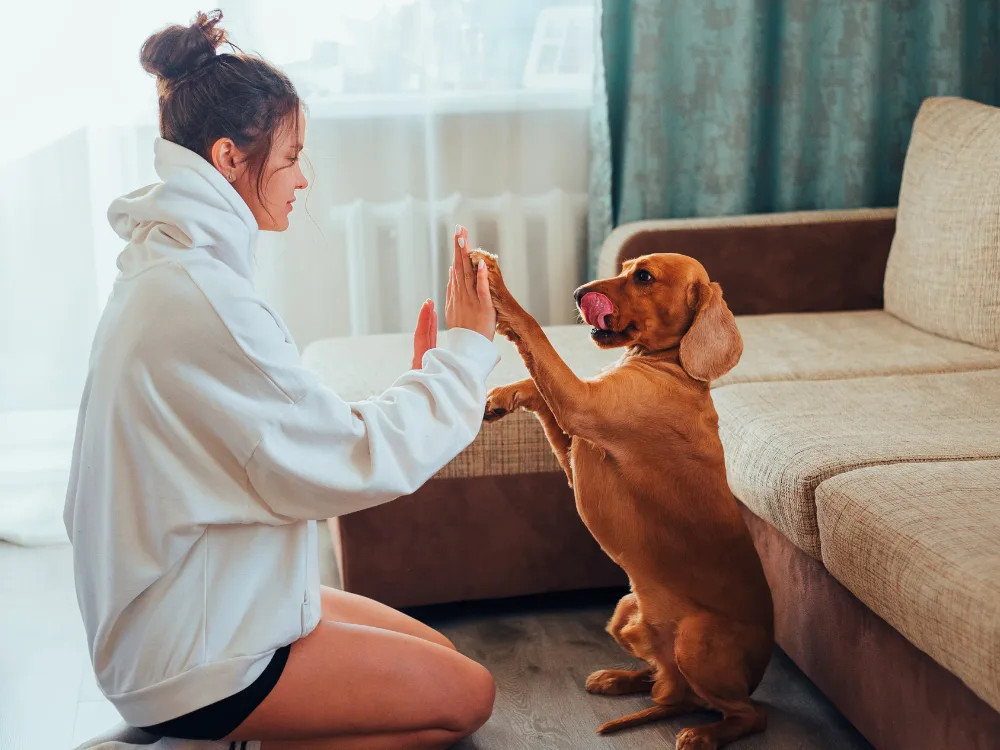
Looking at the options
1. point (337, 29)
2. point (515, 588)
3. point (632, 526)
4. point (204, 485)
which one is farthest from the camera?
point (337, 29)

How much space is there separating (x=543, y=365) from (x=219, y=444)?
1.57 feet

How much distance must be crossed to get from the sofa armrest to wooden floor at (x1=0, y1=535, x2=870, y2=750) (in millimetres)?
929

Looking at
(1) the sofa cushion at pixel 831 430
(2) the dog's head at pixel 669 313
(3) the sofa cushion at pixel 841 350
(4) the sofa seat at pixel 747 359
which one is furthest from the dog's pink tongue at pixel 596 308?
(3) the sofa cushion at pixel 841 350

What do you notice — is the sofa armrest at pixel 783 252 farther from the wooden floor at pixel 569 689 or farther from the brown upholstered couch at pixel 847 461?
the wooden floor at pixel 569 689

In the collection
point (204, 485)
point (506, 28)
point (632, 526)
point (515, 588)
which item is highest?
point (506, 28)

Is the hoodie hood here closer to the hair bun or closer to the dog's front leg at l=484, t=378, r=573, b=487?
the hair bun

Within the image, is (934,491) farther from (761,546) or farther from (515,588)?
(515,588)

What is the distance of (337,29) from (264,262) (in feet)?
2.17

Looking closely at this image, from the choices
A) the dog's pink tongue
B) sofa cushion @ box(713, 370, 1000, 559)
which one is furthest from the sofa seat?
the dog's pink tongue

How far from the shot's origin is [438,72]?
3014mm

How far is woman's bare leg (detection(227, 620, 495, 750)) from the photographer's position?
1485 millimetres

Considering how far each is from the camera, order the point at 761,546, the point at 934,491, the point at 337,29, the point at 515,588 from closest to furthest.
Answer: the point at 934,491, the point at 761,546, the point at 515,588, the point at 337,29

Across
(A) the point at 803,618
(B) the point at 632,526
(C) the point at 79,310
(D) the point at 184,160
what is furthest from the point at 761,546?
(C) the point at 79,310

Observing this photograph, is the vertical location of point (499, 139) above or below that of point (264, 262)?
above
